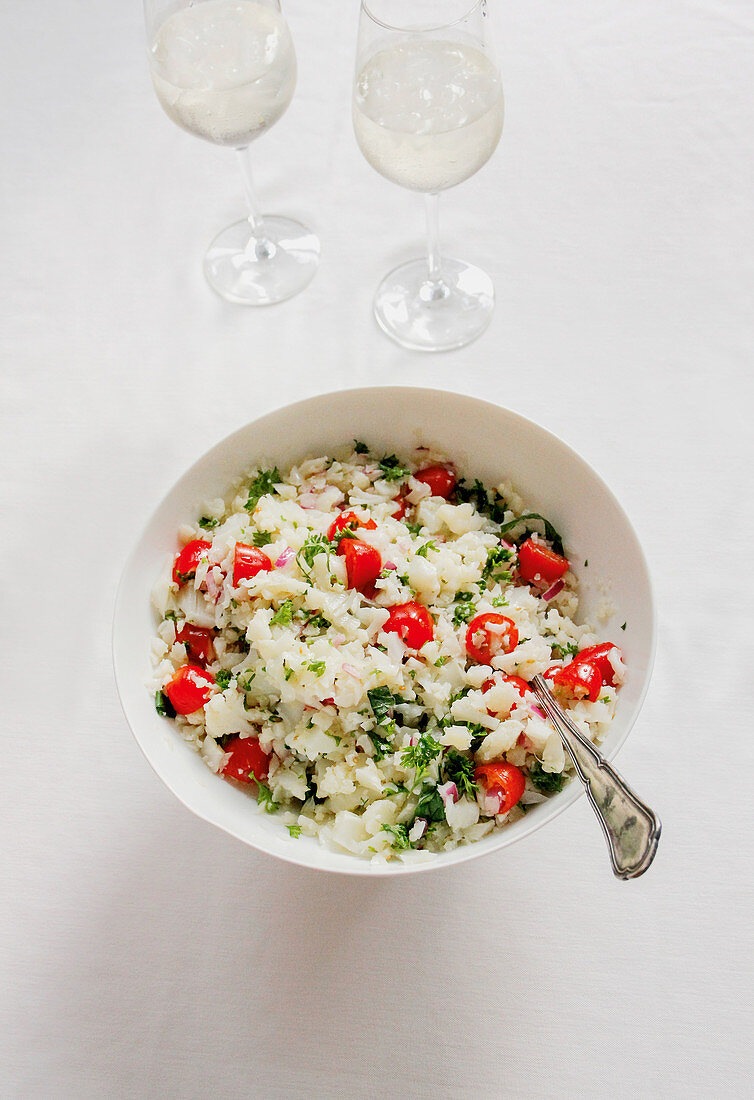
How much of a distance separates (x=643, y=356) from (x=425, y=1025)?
1.06 metres

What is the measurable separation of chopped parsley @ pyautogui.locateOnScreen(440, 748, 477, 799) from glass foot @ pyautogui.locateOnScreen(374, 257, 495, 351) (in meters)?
0.78

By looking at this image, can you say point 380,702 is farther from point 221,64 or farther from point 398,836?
point 221,64

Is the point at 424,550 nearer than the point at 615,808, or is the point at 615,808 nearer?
the point at 615,808

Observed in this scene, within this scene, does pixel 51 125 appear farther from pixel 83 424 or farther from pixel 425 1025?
pixel 425 1025

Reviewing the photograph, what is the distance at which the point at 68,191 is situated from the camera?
1.80 metres

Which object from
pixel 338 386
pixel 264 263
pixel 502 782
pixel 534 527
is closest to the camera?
pixel 502 782

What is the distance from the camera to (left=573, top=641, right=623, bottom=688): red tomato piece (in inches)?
41.2

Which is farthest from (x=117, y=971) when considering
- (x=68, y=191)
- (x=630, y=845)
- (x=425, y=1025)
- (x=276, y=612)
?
(x=68, y=191)

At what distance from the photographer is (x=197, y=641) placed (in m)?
1.13


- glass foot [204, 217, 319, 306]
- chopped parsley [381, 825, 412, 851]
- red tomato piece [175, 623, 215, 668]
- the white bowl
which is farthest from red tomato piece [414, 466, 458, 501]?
glass foot [204, 217, 319, 306]

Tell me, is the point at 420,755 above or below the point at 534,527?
below

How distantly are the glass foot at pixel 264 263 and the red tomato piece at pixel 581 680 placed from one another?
35.9 inches

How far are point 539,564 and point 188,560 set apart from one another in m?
0.44

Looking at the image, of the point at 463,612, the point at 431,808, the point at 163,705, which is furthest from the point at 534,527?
the point at 163,705
